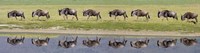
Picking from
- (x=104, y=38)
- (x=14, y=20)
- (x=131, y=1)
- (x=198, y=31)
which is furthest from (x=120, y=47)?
(x=14, y=20)

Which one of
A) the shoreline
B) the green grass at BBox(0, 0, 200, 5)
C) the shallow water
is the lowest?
the shallow water

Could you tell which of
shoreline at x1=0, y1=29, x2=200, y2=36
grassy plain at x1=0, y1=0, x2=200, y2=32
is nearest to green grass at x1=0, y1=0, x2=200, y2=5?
grassy plain at x1=0, y1=0, x2=200, y2=32

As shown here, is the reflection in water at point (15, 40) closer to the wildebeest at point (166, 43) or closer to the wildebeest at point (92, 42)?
the wildebeest at point (92, 42)

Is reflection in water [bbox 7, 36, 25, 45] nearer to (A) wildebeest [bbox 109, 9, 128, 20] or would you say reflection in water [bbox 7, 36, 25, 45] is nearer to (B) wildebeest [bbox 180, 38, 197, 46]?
(A) wildebeest [bbox 109, 9, 128, 20]

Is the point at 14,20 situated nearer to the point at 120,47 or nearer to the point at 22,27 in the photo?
the point at 22,27

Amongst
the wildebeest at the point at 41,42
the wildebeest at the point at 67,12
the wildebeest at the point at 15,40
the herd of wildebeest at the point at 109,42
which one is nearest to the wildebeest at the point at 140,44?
the herd of wildebeest at the point at 109,42

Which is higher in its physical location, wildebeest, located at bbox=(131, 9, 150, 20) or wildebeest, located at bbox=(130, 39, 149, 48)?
wildebeest, located at bbox=(131, 9, 150, 20)

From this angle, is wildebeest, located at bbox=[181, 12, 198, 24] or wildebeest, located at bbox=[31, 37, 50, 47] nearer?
wildebeest, located at bbox=[181, 12, 198, 24]

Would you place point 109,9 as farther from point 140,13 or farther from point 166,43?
point 166,43
